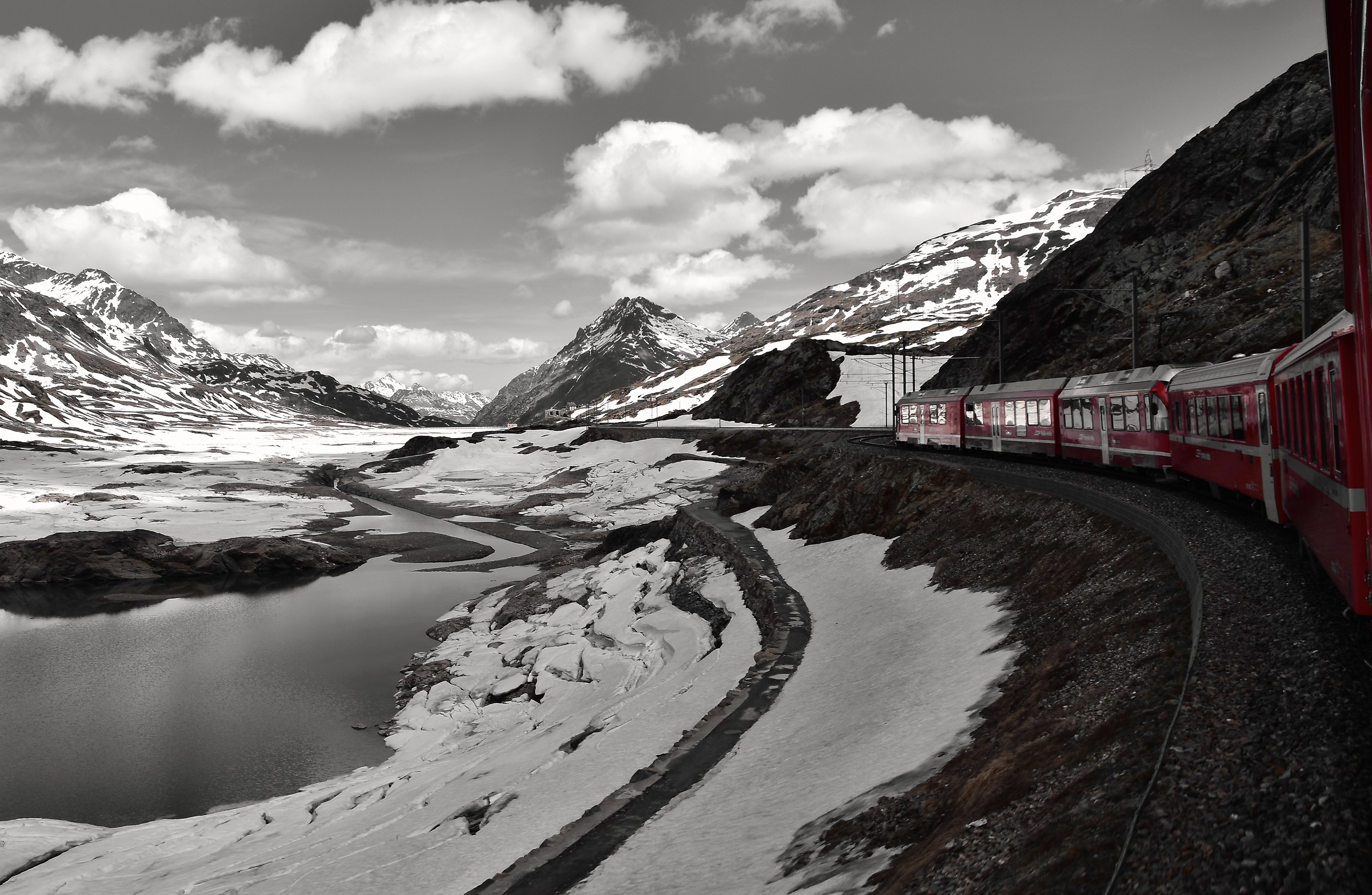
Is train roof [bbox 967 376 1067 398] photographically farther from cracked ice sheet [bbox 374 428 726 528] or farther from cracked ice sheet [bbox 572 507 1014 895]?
cracked ice sheet [bbox 374 428 726 528]

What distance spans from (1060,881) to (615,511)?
69.7 meters

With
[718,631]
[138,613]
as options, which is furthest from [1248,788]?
[138,613]

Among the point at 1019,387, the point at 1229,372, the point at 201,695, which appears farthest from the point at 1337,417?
the point at 201,695

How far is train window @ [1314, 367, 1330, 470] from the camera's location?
10.7m

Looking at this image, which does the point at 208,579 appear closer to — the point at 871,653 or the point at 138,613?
the point at 138,613

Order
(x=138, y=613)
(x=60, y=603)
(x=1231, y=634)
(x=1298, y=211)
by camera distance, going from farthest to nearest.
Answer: (x=1298, y=211)
(x=60, y=603)
(x=138, y=613)
(x=1231, y=634)

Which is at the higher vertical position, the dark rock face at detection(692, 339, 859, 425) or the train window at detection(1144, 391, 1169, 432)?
the dark rock face at detection(692, 339, 859, 425)

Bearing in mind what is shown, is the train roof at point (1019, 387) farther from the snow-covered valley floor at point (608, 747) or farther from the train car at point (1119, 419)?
the snow-covered valley floor at point (608, 747)

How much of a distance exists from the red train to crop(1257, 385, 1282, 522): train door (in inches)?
1.4

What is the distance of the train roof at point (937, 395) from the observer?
149ft

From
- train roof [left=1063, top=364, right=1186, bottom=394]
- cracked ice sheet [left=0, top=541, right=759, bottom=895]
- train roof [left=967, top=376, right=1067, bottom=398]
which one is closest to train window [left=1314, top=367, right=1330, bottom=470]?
cracked ice sheet [left=0, top=541, right=759, bottom=895]

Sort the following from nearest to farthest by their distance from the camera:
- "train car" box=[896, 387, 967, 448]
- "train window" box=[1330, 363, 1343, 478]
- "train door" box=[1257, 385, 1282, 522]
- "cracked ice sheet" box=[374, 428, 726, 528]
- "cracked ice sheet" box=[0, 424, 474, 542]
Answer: "train window" box=[1330, 363, 1343, 478], "train door" box=[1257, 385, 1282, 522], "train car" box=[896, 387, 967, 448], "cracked ice sheet" box=[374, 428, 726, 528], "cracked ice sheet" box=[0, 424, 474, 542]

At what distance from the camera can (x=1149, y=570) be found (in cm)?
1541

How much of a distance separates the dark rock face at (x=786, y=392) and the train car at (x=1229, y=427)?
76331mm
